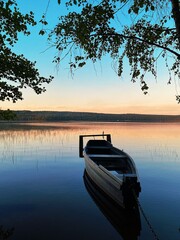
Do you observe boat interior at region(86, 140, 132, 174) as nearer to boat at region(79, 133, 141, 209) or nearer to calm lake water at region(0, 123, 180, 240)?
boat at region(79, 133, 141, 209)

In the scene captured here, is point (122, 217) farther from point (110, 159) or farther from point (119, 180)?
point (110, 159)

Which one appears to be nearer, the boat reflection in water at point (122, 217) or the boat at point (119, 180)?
the boat reflection in water at point (122, 217)

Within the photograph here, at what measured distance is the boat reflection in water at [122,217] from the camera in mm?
9541

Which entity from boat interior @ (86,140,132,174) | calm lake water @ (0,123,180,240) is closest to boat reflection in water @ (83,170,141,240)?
calm lake water @ (0,123,180,240)

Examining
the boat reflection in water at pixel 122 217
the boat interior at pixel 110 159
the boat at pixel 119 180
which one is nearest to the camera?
the boat reflection in water at pixel 122 217

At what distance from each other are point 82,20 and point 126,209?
763 centimetres

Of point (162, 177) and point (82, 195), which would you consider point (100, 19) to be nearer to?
point (82, 195)

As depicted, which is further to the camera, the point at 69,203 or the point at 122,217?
the point at 69,203

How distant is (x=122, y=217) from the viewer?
10.5 meters

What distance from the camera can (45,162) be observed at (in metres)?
25.2

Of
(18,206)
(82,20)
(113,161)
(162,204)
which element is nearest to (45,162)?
(113,161)

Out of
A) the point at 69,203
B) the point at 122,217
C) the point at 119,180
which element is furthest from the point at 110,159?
the point at 119,180

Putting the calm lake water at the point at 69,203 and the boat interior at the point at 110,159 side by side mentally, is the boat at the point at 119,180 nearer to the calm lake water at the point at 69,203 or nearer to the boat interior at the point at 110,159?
the boat interior at the point at 110,159

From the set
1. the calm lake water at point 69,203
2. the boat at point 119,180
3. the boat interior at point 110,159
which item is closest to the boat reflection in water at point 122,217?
Answer: the calm lake water at point 69,203
